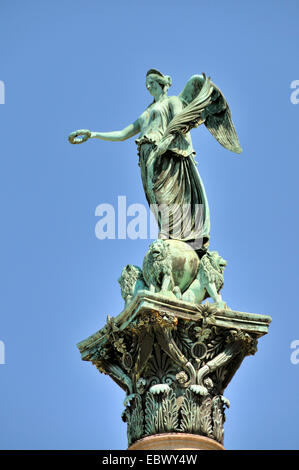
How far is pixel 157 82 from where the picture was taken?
98.6 feet

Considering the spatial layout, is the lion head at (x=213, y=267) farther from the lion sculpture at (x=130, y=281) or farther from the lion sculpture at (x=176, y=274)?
the lion sculpture at (x=130, y=281)

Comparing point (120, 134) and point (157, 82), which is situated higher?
point (157, 82)

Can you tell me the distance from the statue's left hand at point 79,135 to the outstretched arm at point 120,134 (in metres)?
0.15

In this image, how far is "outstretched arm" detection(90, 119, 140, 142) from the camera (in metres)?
30.5

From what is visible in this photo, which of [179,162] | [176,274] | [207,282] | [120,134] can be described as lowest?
[207,282]

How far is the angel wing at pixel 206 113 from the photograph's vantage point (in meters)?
28.8

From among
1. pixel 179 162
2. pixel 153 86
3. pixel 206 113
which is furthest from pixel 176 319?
pixel 153 86

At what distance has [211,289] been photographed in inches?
1083

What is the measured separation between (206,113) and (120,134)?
2.07 metres

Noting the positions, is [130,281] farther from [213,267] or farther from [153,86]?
[153,86]
